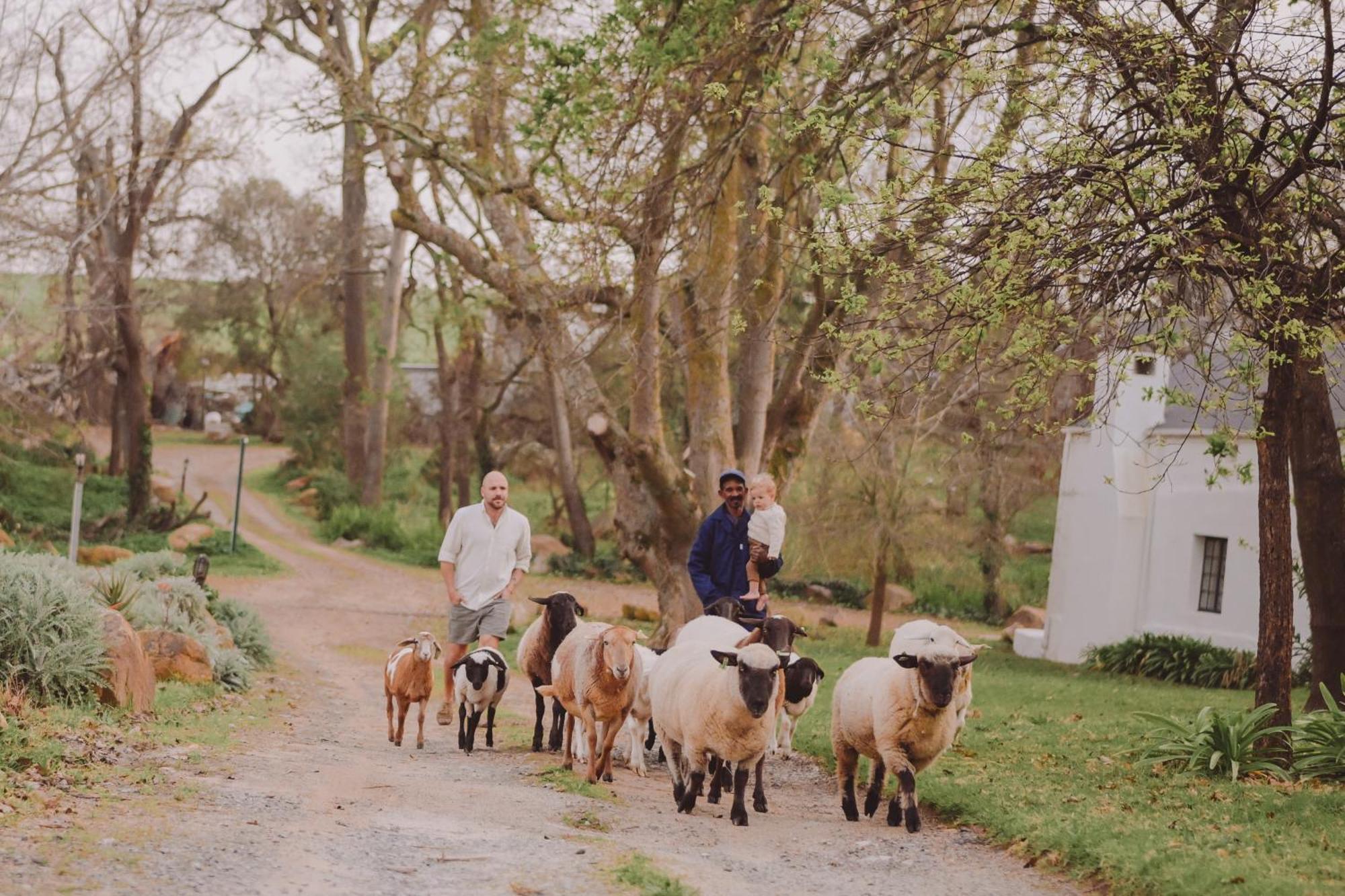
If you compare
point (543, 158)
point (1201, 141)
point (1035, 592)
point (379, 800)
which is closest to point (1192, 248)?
point (1201, 141)

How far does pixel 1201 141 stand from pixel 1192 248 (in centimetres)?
75

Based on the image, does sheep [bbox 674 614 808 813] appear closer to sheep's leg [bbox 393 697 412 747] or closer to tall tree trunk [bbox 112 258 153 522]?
sheep's leg [bbox 393 697 412 747]

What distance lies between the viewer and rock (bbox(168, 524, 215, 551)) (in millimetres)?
32781

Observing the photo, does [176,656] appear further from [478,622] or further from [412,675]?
[478,622]

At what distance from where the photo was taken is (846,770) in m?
10.3

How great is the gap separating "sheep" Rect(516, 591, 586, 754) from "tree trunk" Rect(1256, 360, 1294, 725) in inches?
209

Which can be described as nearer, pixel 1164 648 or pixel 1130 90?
pixel 1130 90

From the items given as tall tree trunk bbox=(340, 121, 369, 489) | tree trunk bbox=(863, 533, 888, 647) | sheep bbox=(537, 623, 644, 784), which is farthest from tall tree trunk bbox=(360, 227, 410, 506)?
sheep bbox=(537, 623, 644, 784)

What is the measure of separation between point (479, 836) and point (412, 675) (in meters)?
4.22

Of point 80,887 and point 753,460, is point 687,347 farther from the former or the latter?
point 80,887

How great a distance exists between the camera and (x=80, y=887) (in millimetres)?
6371

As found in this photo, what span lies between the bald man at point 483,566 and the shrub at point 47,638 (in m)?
2.79

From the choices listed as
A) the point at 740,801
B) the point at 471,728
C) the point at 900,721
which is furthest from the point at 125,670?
the point at 900,721

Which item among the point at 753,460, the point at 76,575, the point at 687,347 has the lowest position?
the point at 76,575
